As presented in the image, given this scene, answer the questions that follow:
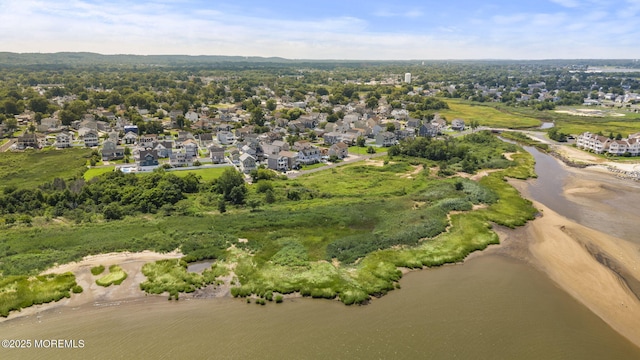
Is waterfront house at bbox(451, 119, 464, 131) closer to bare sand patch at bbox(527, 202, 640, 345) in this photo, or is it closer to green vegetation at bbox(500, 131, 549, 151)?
green vegetation at bbox(500, 131, 549, 151)

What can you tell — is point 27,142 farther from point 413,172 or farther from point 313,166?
point 413,172

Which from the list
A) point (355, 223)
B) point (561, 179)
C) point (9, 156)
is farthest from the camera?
point (9, 156)

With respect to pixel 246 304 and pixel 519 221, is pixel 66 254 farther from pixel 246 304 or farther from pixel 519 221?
pixel 519 221

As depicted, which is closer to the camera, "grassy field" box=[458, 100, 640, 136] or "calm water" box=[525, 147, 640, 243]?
"calm water" box=[525, 147, 640, 243]

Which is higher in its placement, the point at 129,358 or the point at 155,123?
the point at 155,123

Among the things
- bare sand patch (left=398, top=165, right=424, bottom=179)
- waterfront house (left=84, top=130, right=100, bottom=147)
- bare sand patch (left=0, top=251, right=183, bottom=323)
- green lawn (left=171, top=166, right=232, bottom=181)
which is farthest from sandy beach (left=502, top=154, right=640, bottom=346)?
waterfront house (left=84, top=130, right=100, bottom=147)

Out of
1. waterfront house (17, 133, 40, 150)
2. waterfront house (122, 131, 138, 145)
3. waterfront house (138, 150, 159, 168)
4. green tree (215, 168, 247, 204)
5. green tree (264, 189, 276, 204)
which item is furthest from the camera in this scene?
waterfront house (122, 131, 138, 145)

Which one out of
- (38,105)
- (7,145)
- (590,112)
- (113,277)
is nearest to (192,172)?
(113,277)

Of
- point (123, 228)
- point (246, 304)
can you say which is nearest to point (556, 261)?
point (246, 304)
